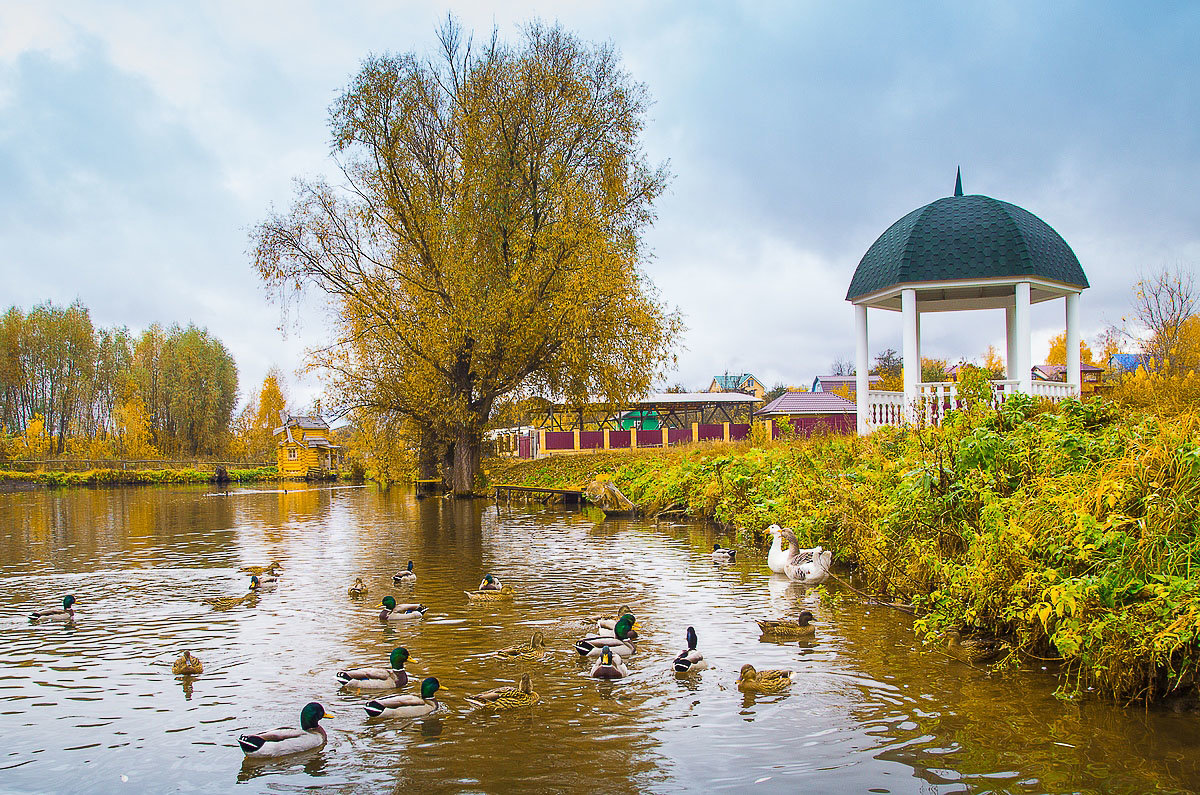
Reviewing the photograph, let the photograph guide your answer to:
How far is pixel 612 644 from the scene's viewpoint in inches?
354

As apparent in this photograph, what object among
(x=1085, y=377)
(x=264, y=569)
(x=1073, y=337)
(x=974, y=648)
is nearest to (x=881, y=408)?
(x=1073, y=337)

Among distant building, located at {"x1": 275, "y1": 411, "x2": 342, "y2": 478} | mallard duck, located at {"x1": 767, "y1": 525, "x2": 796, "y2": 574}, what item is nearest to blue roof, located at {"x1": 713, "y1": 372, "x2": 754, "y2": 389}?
distant building, located at {"x1": 275, "y1": 411, "x2": 342, "y2": 478}

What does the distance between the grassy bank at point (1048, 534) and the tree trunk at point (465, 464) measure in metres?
24.4

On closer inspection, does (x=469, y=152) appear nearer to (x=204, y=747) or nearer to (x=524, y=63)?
(x=524, y=63)

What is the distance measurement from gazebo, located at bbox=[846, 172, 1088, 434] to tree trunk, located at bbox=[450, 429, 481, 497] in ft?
66.0

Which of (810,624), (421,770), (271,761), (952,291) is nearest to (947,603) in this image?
(810,624)

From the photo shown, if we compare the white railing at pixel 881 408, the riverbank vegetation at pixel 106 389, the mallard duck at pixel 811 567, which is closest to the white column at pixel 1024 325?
the white railing at pixel 881 408

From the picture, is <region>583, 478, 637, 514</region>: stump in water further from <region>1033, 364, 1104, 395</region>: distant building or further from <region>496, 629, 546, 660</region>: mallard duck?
<region>496, 629, 546, 660</region>: mallard duck

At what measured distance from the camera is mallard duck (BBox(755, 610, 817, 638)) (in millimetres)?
9906

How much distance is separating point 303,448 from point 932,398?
71926 millimetres

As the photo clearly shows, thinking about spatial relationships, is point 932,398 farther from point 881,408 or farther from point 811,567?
point 811,567

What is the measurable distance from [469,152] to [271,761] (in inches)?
1177

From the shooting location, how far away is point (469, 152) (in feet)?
109

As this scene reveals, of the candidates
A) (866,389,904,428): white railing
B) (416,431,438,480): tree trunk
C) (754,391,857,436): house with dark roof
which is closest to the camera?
(866,389,904,428): white railing
